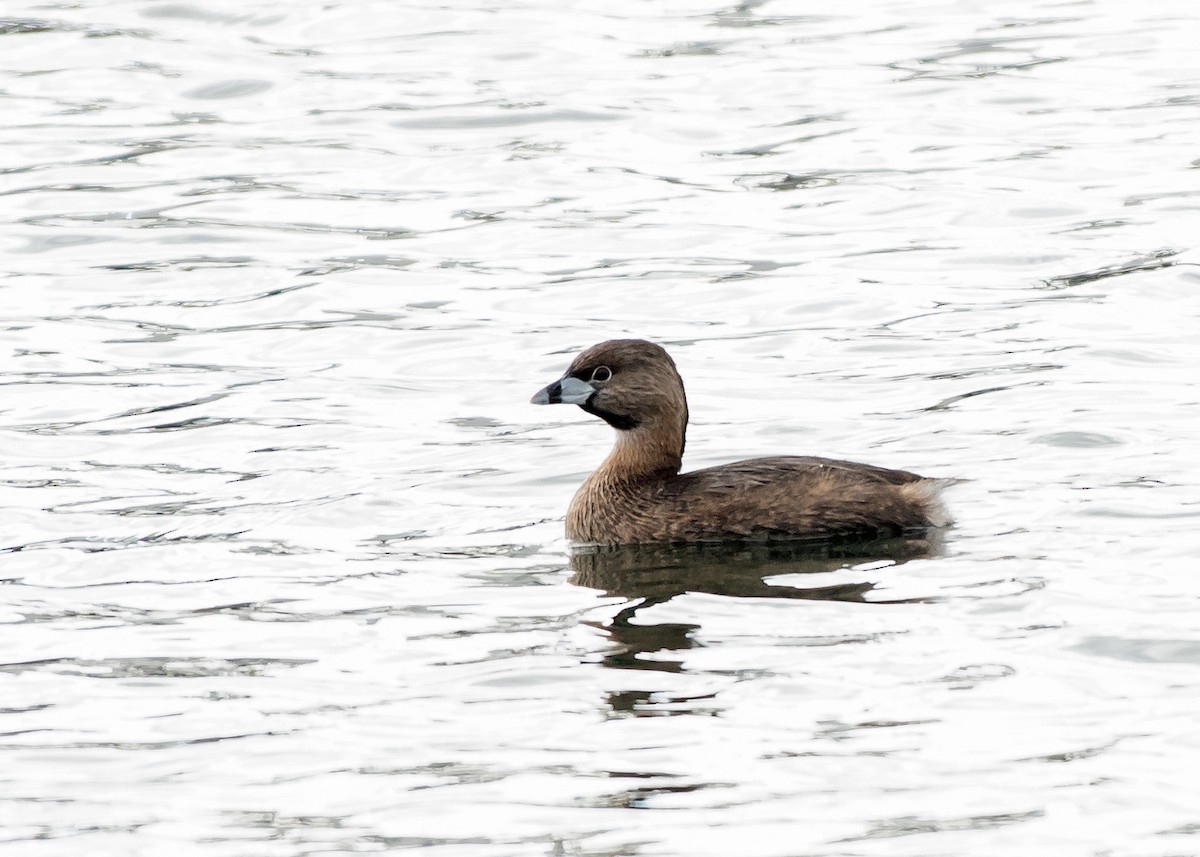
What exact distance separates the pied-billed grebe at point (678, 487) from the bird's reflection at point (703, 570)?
0.08 metres

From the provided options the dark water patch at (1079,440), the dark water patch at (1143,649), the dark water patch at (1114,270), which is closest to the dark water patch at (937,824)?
the dark water patch at (1143,649)

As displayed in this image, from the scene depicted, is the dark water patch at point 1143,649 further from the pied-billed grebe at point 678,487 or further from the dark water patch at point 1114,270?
the dark water patch at point 1114,270

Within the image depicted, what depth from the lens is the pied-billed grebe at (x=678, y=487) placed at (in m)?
10.3

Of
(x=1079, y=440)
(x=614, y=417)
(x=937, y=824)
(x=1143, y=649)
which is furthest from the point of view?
(x=1079, y=440)

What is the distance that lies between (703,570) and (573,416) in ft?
11.7

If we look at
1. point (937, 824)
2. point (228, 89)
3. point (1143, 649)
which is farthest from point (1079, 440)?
point (228, 89)

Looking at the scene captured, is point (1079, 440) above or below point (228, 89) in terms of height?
below

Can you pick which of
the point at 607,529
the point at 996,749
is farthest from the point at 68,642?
the point at 996,749

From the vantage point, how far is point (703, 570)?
32.8ft

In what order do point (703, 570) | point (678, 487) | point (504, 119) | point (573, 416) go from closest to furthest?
point (703, 570)
point (678, 487)
point (573, 416)
point (504, 119)

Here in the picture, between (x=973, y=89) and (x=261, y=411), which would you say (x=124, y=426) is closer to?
(x=261, y=411)

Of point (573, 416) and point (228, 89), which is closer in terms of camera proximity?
point (573, 416)

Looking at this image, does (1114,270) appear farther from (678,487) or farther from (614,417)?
(678,487)

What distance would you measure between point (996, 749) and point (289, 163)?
13.6m
